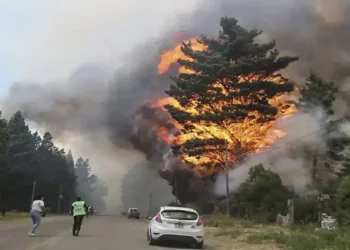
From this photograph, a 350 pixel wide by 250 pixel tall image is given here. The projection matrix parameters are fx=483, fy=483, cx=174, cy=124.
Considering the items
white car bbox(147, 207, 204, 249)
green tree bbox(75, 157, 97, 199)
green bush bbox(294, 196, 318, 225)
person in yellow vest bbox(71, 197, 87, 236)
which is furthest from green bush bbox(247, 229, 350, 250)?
green tree bbox(75, 157, 97, 199)

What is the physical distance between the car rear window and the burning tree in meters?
32.9

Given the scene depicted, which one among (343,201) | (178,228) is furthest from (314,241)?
(343,201)

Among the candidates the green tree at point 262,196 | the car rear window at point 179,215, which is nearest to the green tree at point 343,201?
the car rear window at point 179,215

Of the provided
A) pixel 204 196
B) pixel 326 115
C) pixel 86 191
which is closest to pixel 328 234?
pixel 326 115

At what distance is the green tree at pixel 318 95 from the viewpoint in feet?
196

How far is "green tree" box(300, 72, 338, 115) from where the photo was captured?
59.7m

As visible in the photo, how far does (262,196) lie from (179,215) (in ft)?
88.0

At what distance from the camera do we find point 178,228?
18.9m

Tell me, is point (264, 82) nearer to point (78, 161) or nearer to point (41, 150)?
point (41, 150)

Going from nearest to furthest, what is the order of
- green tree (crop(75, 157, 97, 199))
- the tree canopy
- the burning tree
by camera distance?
the burning tree, the tree canopy, green tree (crop(75, 157, 97, 199))

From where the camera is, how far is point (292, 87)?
5403cm

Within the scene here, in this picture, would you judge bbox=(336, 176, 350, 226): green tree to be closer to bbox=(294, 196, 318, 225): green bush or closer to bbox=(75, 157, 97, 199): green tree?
bbox=(294, 196, 318, 225): green bush

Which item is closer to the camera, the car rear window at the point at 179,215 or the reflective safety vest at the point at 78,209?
the car rear window at the point at 179,215

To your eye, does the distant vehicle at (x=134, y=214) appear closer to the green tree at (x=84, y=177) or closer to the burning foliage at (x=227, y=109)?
the burning foliage at (x=227, y=109)
